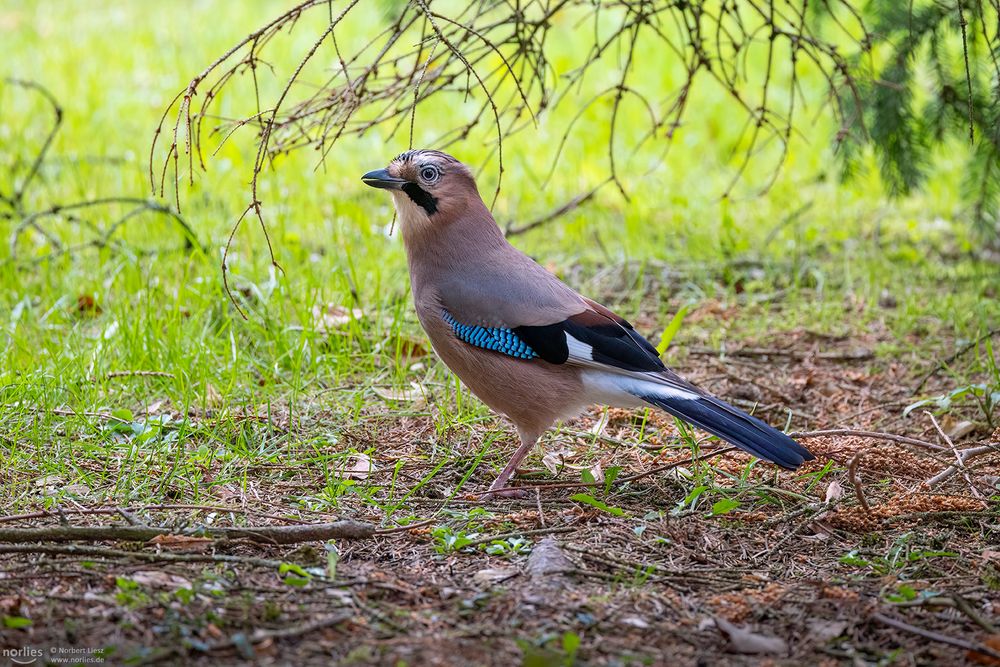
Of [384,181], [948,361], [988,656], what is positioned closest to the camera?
[988,656]

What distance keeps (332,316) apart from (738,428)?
6.38ft

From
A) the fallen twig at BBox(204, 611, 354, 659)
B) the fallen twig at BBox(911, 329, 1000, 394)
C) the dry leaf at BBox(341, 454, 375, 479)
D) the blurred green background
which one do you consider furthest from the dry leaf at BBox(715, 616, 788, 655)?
the fallen twig at BBox(911, 329, 1000, 394)

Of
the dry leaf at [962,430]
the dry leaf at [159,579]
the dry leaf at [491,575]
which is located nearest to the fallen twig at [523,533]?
the dry leaf at [491,575]

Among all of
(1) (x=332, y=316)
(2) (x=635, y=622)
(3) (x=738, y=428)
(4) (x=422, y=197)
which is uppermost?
(4) (x=422, y=197)

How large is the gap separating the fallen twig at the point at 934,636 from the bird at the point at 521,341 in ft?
2.86

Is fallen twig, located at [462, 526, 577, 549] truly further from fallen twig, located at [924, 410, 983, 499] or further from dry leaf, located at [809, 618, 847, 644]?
fallen twig, located at [924, 410, 983, 499]

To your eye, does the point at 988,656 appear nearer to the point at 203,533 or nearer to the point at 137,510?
the point at 203,533

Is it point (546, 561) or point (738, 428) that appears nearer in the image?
point (546, 561)

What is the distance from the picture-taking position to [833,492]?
3309mm

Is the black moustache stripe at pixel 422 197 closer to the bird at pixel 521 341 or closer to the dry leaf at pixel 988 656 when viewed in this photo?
the bird at pixel 521 341

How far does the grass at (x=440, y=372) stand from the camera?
9.25 feet

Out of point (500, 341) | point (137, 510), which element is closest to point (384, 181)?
point (500, 341)

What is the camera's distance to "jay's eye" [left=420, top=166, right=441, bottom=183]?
3738 millimetres

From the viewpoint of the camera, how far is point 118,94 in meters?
7.99
